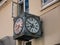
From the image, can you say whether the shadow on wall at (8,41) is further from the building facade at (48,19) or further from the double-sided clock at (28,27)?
the double-sided clock at (28,27)

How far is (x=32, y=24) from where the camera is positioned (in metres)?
6.53

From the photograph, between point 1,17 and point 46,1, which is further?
point 1,17

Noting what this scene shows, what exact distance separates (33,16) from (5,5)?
9.62 feet

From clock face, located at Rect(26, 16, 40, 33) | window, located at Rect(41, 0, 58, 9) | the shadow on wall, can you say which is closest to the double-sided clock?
clock face, located at Rect(26, 16, 40, 33)

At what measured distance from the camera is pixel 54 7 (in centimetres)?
629

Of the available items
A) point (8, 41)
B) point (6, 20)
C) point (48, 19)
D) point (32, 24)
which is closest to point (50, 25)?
point (48, 19)

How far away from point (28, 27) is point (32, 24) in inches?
7.1

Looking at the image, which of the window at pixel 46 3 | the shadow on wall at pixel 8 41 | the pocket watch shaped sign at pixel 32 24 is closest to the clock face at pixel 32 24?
the pocket watch shaped sign at pixel 32 24

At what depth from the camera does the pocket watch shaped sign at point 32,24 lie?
644 centimetres

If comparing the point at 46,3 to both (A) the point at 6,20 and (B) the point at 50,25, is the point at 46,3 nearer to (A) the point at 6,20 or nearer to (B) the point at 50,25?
(B) the point at 50,25

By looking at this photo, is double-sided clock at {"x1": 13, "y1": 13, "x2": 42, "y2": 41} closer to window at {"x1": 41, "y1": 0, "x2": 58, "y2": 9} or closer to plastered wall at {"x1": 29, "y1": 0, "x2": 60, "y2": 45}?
plastered wall at {"x1": 29, "y1": 0, "x2": 60, "y2": 45}

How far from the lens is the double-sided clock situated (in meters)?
6.39

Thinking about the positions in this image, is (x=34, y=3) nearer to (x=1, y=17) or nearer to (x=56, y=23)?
(x=56, y=23)

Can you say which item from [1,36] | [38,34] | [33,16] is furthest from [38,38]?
[1,36]
